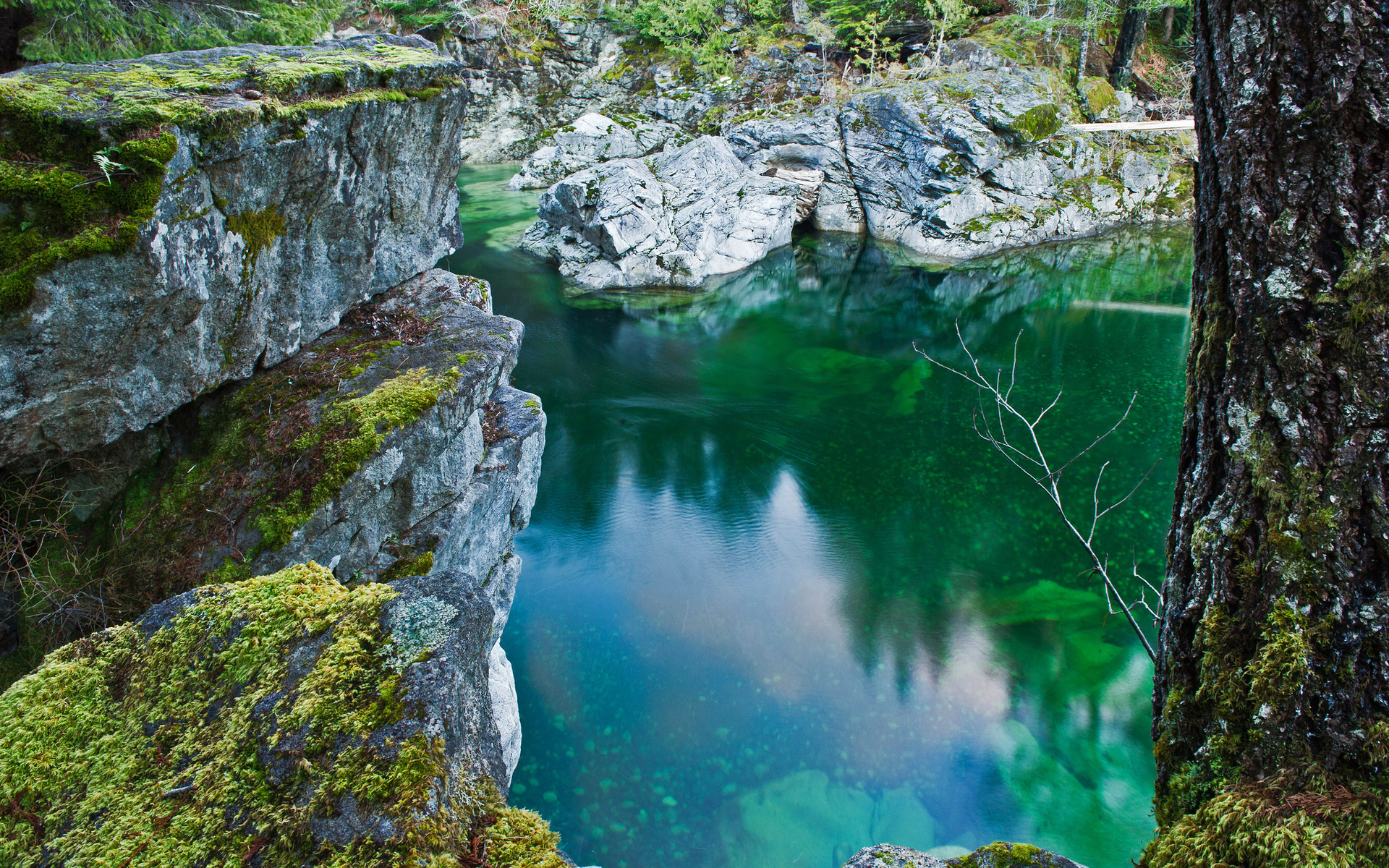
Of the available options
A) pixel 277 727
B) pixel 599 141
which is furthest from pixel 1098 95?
pixel 277 727

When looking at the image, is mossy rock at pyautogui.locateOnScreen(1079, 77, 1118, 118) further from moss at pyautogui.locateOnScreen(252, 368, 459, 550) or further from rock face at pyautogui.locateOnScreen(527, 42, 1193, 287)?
moss at pyautogui.locateOnScreen(252, 368, 459, 550)

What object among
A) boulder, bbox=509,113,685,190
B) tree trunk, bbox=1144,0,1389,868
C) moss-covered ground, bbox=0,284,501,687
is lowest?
moss-covered ground, bbox=0,284,501,687

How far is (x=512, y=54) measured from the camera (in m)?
28.0

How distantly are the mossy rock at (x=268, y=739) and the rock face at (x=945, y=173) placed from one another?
16.3 metres

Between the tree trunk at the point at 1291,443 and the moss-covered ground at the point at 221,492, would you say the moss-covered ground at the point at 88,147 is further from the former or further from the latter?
the tree trunk at the point at 1291,443

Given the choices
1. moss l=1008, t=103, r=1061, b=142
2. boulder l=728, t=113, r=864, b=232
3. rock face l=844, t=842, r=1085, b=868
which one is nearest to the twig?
rock face l=844, t=842, r=1085, b=868

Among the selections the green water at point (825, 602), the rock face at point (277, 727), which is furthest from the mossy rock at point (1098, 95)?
the rock face at point (277, 727)

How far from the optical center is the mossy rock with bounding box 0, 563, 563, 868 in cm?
165

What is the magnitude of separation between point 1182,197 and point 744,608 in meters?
20.6

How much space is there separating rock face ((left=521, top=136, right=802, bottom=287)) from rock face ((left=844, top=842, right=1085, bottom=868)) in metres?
16.9

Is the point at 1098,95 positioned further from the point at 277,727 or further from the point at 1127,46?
the point at 277,727

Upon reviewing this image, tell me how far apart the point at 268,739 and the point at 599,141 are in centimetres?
2390

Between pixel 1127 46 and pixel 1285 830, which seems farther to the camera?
pixel 1127 46

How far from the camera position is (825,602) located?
7.90m
